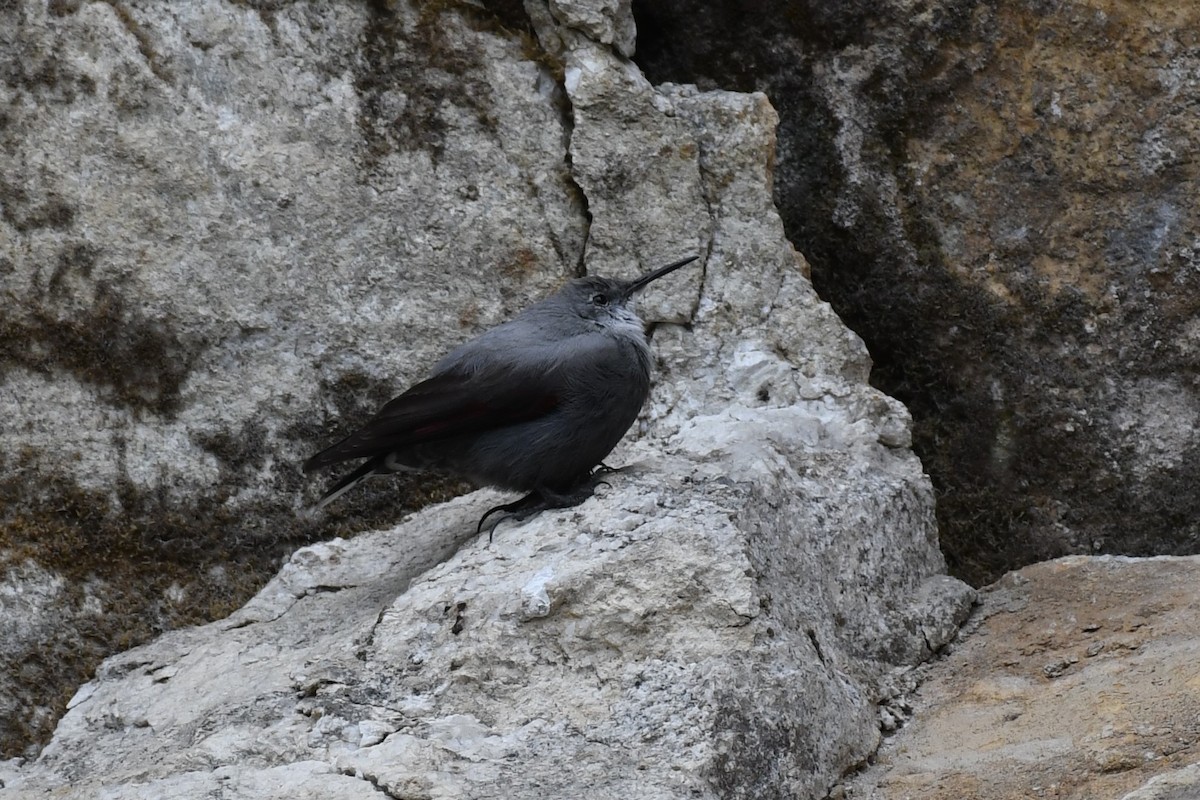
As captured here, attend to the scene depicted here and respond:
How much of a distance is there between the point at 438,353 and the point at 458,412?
63cm

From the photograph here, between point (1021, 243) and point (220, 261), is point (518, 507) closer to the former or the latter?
point (220, 261)

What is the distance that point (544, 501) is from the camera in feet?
15.2

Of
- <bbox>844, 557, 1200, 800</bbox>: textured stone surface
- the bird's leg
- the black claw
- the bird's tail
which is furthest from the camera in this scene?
the bird's tail

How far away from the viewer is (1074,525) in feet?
16.9

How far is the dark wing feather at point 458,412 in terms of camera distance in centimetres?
457

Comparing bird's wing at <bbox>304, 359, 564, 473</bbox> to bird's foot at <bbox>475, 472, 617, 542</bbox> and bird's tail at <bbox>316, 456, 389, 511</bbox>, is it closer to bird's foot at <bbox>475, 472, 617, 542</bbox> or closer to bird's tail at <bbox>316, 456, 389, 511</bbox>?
bird's tail at <bbox>316, 456, 389, 511</bbox>

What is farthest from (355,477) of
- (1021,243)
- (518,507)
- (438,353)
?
(1021,243)

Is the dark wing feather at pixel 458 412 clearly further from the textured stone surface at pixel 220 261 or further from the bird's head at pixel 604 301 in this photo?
the textured stone surface at pixel 220 261

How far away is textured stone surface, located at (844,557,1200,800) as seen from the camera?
3.45 m

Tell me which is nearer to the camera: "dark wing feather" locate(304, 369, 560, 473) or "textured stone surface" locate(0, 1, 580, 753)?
"dark wing feather" locate(304, 369, 560, 473)

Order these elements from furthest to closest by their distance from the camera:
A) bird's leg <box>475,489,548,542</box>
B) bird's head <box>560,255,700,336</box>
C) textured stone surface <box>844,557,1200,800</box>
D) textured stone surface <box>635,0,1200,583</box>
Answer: textured stone surface <box>635,0,1200,583</box>, bird's head <box>560,255,700,336</box>, bird's leg <box>475,489,548,542</box>, textured stone surface <box>844,557,1200,800</box>

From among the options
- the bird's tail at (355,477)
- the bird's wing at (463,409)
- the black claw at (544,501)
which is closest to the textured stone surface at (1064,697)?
the black claw at (544,501)

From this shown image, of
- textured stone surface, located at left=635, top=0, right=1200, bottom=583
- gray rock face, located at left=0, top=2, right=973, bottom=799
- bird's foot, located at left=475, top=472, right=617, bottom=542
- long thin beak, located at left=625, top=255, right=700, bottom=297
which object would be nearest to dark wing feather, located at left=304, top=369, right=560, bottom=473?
bird's foot, located at left=475, top=472, right=617, bottom=542

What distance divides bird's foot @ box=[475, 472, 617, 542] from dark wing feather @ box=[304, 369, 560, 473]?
273mm
